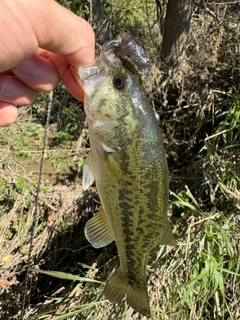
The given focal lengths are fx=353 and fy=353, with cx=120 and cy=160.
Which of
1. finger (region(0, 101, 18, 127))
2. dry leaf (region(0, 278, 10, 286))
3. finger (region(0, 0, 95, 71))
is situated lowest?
dry leaf (region(0, 278, 10, 286))

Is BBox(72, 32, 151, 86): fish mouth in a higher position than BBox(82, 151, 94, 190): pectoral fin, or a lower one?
higher

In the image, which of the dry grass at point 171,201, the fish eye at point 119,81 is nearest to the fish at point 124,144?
the fish eye at point 119,81

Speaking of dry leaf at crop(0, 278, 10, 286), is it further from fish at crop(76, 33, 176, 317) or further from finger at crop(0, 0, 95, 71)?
finger at crop(0, 0, 95, 71)

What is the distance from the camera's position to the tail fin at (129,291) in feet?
6.46

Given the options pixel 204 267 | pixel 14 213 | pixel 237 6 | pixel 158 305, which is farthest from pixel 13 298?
pixel 237 6

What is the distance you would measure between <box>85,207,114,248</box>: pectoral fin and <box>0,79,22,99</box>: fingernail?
816 mm

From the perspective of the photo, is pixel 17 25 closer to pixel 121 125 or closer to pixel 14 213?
pixel 121 125

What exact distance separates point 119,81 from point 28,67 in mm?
556

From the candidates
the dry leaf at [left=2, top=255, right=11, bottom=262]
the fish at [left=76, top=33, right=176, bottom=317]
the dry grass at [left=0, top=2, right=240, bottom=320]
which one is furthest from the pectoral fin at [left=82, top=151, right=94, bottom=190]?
the dry leaf at [left=2, top=255, right=11, bottom=262]

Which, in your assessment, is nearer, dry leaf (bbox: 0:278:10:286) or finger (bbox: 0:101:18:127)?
finger (bbox: 0:101:18:127)

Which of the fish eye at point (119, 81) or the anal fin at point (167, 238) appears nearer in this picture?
the fish eye at point (119, 81)

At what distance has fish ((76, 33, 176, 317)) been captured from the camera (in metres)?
1.58

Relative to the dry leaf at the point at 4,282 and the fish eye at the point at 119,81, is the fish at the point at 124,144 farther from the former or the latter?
the dry leaf at the point at 4,282

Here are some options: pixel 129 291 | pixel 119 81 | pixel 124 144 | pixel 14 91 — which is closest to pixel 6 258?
pixel 129 291
